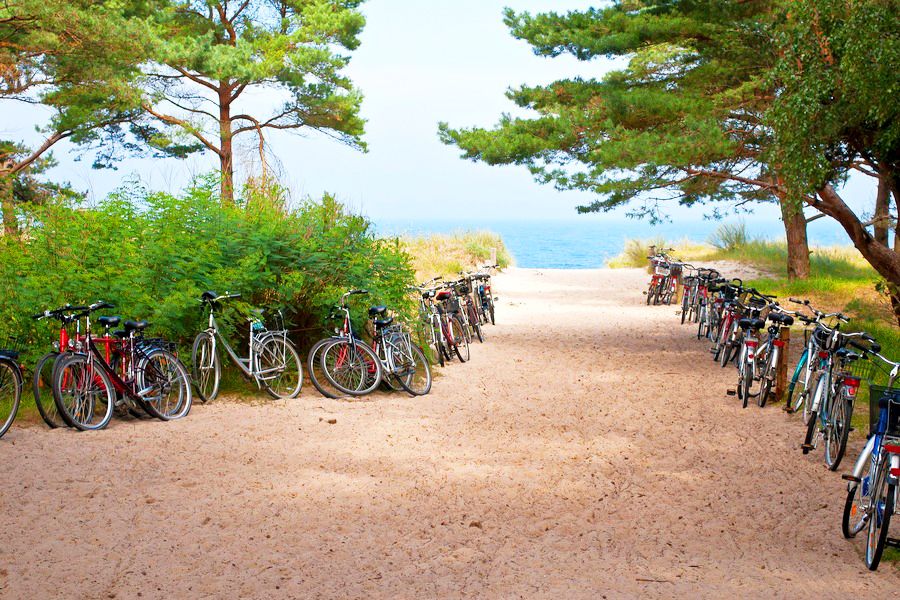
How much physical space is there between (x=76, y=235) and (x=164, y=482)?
343 cm

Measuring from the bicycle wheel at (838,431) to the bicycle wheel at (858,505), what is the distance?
35.6 inches

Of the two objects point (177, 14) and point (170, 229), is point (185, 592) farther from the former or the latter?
point (177, 14)

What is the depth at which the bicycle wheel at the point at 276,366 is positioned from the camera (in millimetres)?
7777

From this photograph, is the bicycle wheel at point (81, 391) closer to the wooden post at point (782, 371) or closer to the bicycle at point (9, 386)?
the bicycle at point (9, 386)

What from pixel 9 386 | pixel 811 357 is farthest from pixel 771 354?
pixel 9 386

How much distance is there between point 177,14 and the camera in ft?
77.7

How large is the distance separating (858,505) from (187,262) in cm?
597

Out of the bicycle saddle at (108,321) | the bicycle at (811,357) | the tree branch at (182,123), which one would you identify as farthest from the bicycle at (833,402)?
the tree branch at (182,123)

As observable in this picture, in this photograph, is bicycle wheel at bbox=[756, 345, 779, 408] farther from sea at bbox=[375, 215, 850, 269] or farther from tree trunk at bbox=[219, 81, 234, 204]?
tree trunk at bbox=[219, 81, 234, 204]

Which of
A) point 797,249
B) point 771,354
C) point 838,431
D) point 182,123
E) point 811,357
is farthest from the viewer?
point 182,123

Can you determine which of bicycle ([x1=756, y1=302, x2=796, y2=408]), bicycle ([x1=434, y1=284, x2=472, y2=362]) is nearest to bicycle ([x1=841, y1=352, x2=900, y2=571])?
bicycle ([x1=756, y1=302, x2=796, y2=408])

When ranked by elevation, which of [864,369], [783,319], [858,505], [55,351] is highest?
[783,319]

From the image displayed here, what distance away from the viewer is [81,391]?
646cm

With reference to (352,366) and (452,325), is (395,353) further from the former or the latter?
(452,325)
